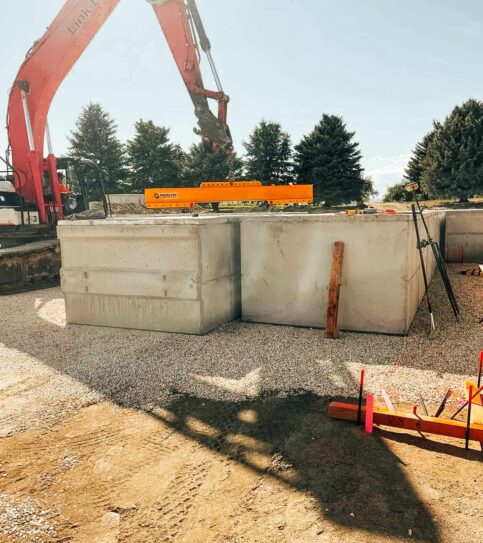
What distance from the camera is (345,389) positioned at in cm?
461

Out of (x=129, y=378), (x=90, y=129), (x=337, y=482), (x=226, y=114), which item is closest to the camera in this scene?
(x=337, y=482)

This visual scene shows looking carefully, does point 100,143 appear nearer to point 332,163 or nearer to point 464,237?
point 332,163

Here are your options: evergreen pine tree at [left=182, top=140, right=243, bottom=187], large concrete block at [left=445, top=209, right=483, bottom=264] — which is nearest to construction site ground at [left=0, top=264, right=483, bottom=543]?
large concrete block at [left=445, top=209, right=483, bottom=264]

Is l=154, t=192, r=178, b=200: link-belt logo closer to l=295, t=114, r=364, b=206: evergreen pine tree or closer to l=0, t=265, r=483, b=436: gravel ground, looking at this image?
l=0, t=265, r=483, b=436: gravel ground

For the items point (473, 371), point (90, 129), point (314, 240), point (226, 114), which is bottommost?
point (473, 371)

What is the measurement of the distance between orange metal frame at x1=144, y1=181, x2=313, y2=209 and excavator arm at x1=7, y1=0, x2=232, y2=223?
690cm

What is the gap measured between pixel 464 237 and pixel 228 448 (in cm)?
1117

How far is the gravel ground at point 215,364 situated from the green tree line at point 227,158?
98.5 feet

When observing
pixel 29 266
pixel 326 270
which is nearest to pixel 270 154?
pixel 29 266

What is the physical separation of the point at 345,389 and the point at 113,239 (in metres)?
4.43

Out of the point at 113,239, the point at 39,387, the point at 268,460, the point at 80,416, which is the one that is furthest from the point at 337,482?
the point at 113,239

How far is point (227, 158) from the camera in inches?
1367

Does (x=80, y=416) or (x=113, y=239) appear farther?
(x=113, y=239)

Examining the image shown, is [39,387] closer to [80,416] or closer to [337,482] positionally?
[80,416]
